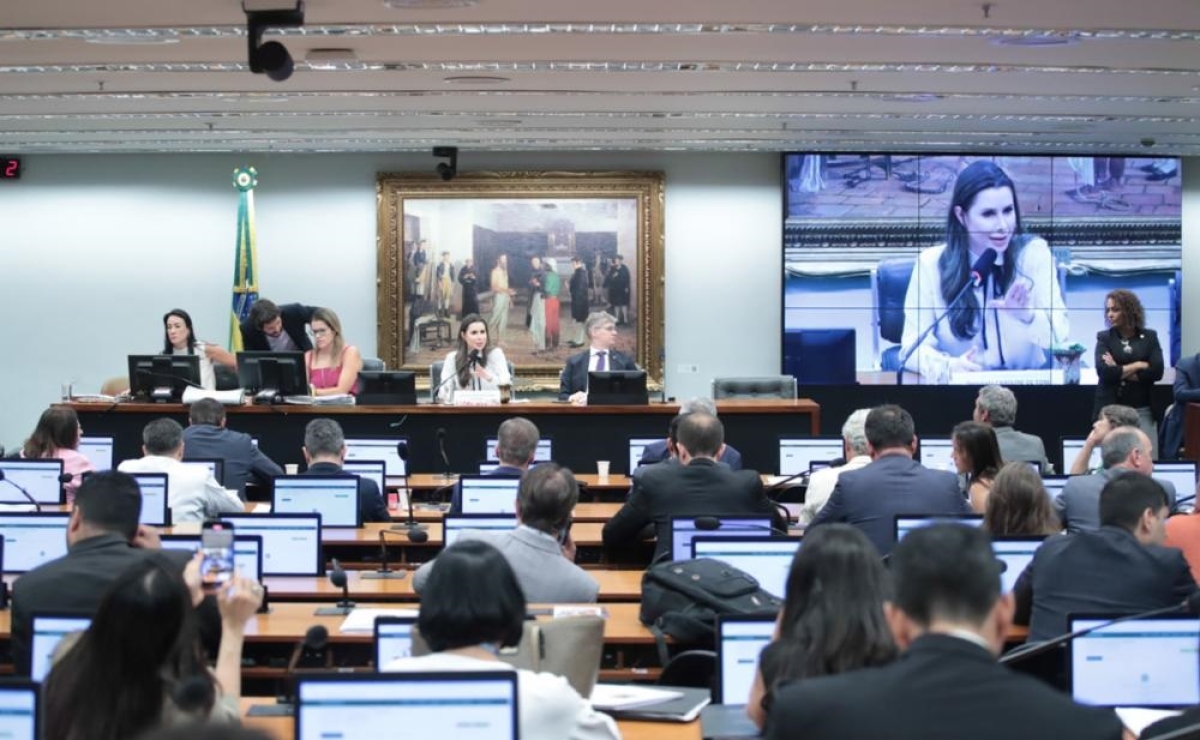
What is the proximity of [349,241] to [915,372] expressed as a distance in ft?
20.7

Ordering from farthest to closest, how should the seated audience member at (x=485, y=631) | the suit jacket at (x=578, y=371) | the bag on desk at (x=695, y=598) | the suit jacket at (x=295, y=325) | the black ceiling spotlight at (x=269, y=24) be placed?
the suit jacket at (x=295, y=325) < the suit jacket at (x=578, y=371) < the black ceiling spotlight at (x=269, y=24) < the bag on desk at (x=695, y=598) < the seated audience member at (x=485, y=631)

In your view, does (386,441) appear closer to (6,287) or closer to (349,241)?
(349,241)

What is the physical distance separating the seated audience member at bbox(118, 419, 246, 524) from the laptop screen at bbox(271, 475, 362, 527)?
1.30 ft

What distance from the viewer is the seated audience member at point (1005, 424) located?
27.3 feet

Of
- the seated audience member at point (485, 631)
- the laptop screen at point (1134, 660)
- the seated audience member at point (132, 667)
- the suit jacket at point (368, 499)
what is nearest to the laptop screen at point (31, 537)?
the suit jacket at point (368, 499)

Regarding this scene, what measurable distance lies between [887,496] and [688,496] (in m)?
0.89

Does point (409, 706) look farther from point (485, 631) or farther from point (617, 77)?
point (617, 77)

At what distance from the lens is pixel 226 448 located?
28.7ft

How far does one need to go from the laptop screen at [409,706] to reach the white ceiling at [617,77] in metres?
6.18

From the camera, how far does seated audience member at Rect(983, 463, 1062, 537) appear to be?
5516 millimetres

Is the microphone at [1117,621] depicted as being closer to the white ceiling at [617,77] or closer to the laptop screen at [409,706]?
the laptop screen at [409,706]

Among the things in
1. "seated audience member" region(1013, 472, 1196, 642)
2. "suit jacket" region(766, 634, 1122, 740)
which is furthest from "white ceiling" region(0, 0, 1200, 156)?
"suit jacket" region(766, 634, 1122, 740)

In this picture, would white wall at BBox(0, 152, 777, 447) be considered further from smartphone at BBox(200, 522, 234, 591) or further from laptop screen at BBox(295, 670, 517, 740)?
laptop screen at BBox(295, 670, 517, 740)

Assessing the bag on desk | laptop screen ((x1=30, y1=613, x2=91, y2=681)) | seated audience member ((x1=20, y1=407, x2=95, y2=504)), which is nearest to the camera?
laptop screen ((x1=30, y1=613, x2=91, y2=681))
